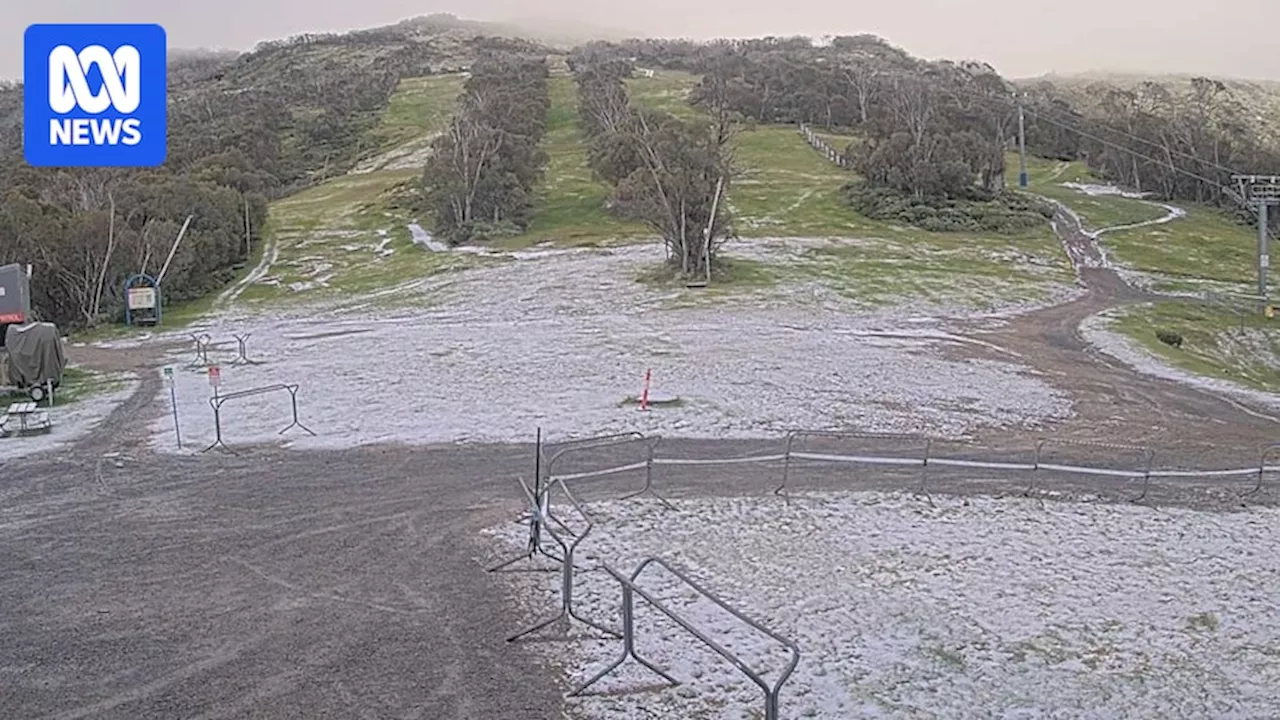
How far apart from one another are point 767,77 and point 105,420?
11084 centimetres

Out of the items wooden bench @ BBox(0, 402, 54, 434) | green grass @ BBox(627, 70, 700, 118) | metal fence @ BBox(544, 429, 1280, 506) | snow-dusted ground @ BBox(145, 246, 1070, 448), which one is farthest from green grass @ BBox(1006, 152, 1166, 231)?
wooden bench @ BBox(0, 402, 54, 434)

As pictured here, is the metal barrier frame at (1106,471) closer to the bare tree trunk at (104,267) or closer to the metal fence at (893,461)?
the metal fence at (893,461)

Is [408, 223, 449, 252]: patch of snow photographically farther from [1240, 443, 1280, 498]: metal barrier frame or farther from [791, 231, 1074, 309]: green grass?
[1240, 443, 1280, 498]: metal barrier frame

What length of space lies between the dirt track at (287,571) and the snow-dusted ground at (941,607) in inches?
36.0

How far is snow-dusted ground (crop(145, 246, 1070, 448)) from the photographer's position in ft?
71.7

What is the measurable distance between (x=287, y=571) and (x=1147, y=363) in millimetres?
26529

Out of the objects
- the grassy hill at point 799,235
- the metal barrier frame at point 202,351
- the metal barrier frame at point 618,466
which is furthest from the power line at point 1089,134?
the metal barrier frame at point 618,466

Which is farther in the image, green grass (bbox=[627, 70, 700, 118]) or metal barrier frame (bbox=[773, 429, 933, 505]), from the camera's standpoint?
green grass (bbox=[627, 70, 700, 118])

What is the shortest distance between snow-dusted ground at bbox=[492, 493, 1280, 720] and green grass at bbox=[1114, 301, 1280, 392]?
730 inches

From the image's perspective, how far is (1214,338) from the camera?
132 feet

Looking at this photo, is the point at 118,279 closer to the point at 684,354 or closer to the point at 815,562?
the point at 684,354

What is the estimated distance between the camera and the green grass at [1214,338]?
110ft

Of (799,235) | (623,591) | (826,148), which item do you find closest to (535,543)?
(623,591)

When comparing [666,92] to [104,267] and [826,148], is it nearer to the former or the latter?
[826,148]
